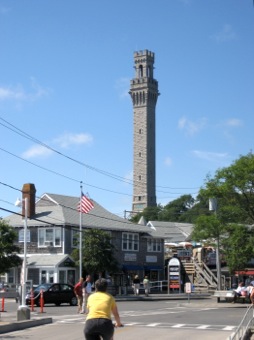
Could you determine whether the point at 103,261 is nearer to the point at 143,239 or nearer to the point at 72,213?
the point at 72,213

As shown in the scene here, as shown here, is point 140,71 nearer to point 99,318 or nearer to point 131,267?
point 131,267

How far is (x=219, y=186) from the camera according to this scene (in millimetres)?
44312

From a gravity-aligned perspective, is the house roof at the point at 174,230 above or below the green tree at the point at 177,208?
below

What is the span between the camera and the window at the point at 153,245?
6797cm

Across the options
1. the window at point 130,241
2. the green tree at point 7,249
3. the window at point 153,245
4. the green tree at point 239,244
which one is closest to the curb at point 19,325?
the green tree at point 239,244

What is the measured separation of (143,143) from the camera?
16500 cm

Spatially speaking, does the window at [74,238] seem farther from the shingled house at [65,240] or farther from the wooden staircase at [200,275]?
the wooden staircase at [200,275]

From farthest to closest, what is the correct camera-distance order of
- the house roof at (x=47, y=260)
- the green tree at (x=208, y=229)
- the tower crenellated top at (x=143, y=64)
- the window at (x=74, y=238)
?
1. the tower crenellated top at (x=143, y=64)
2. the window at (x=74, y=238)
3. the house roof at (x=47, y=260)
4. the green tree at (x=208, y=229)

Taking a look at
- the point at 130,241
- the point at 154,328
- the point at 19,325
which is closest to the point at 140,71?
the point at 130,241

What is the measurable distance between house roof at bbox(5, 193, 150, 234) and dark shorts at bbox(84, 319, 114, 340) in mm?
47970

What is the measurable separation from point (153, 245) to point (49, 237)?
14.0 metres

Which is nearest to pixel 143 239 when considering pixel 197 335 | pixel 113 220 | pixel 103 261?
pixel 113 220

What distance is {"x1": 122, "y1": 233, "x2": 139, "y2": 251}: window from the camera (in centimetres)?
6434

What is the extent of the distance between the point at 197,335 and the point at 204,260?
49.5 metres
